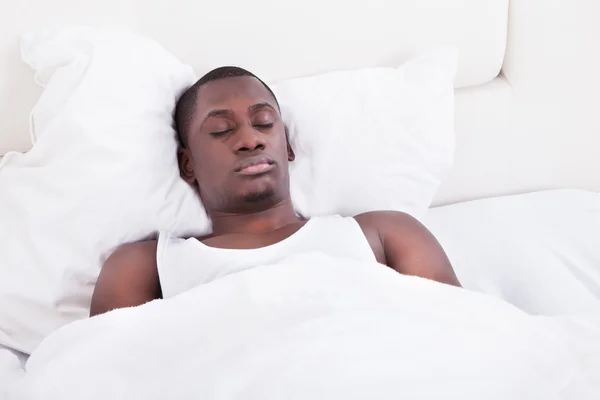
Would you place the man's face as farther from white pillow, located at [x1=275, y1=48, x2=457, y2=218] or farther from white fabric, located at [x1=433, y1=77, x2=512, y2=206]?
white fabric, located at [x1=433, y1=77, x2=512, y2=206]

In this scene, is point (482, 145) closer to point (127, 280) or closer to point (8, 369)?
point (127, 280)

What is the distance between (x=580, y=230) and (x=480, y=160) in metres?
0.25

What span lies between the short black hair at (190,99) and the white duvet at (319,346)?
1.28ft

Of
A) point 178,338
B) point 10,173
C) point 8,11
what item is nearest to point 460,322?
point 178,338

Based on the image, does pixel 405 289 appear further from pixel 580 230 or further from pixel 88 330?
pixel 580 230

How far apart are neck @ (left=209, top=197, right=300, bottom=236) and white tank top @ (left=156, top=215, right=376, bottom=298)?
7cm

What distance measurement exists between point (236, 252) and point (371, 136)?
38 cm

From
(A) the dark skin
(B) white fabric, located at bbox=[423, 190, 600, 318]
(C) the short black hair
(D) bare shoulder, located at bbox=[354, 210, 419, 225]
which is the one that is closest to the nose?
(A) the dark skin

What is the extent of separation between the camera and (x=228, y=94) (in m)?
1.21

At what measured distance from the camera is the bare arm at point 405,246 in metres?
1.14

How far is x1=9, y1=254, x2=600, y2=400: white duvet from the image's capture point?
0.80 metres

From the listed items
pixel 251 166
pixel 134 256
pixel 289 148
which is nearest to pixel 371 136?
pixel 289 148

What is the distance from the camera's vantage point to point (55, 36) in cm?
119

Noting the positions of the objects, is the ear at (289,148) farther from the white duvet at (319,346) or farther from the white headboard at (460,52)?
the white duvet at (319,346)
